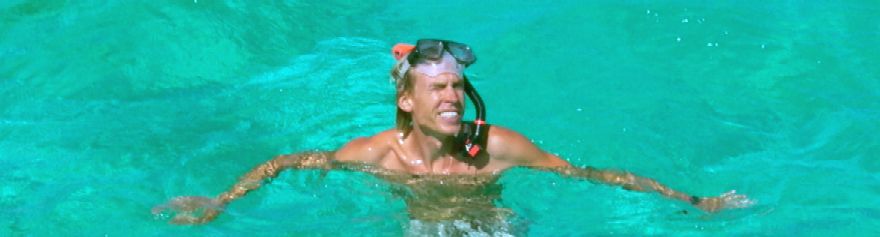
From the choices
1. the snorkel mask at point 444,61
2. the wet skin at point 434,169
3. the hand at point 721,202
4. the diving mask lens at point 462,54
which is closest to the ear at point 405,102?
the wet skin at point 434,169

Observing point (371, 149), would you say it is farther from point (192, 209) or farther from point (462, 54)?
point (192, 209)

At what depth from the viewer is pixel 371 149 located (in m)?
6.70

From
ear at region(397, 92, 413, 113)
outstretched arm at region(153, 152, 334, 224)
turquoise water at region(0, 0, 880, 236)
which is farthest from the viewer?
turquoise water at region(0, 0, 880, 236)

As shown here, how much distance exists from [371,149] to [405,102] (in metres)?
0.36

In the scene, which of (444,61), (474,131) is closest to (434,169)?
(474,131)

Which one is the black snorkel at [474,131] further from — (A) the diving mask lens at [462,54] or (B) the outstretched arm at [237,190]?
(B) the outstretched arm at [237,190]

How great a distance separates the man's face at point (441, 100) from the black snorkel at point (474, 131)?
136 millimetres

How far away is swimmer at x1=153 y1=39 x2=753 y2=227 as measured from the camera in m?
6.32

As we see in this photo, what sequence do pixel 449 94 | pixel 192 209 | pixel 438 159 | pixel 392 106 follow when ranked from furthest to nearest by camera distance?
Result: pixel 392 106
pixel 438 159
pixel 192 209
pixel 449 94

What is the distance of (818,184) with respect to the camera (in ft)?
24.0

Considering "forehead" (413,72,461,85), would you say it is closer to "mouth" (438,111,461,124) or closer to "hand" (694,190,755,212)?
"mouth" (438,111,461,124)

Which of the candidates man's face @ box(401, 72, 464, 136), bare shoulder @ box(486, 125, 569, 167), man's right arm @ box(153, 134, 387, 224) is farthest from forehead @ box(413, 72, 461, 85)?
man's right arm @ box(153, 134, 387, 224)

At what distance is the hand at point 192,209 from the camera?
20.7 ft

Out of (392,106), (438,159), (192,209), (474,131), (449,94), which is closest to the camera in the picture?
(449,94)
